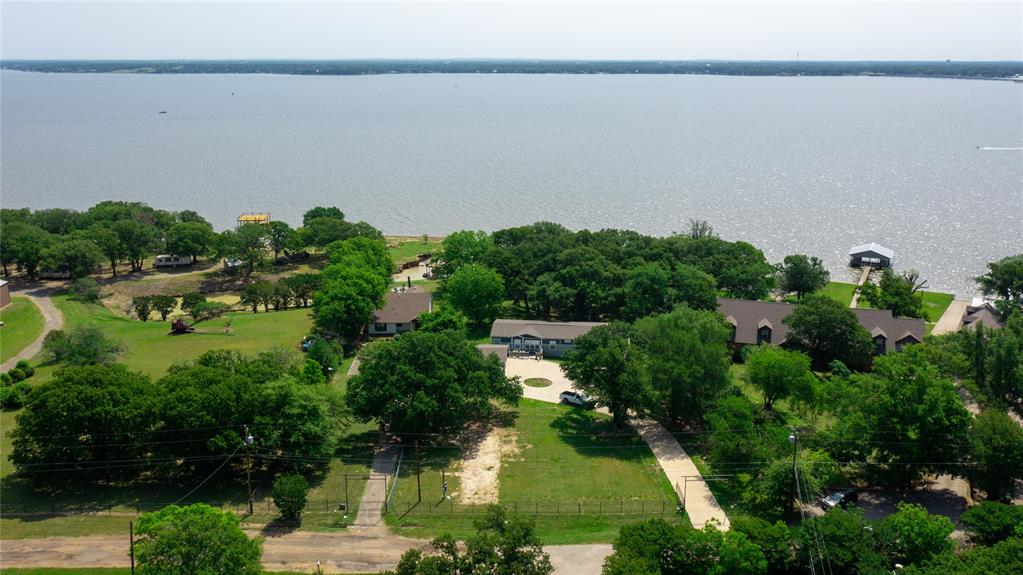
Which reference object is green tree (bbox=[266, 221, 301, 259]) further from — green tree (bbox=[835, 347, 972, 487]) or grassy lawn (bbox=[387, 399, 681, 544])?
green tree (bbox=[835, 347, 972, 487])

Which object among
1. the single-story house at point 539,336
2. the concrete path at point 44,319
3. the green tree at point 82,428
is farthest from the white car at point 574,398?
the concrete path at point 44,319

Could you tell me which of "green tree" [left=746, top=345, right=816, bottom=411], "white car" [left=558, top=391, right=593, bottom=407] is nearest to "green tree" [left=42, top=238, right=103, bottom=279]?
"white car" [left=558, top=391, right=593, bottom=407]

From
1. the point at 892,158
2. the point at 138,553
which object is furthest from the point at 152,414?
the point at 892,158

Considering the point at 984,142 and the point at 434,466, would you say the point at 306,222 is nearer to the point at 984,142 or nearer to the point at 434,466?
the point at 434,466

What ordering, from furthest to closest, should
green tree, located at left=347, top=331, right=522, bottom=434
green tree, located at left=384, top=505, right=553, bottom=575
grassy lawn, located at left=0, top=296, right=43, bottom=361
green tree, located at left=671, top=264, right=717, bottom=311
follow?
green tree, located at left=671, top=264, right=717, bottom=311
grassy lawn, located at left=0, top=296, right=43, bottom=361
green tree, located at left=347, top=331, right=522, bottom=434
green tree, located at left=384, top=505, right=553, bottom=575

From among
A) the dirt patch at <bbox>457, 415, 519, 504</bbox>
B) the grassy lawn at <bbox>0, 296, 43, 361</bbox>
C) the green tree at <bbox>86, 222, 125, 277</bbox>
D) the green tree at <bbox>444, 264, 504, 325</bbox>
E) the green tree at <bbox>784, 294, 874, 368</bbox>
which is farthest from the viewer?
the green tree at <bbox>86, 222, 125, 277</bbox>

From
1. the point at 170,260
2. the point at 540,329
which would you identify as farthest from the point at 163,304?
the point at 540,329

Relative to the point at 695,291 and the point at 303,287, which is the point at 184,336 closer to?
the point at 303,287
